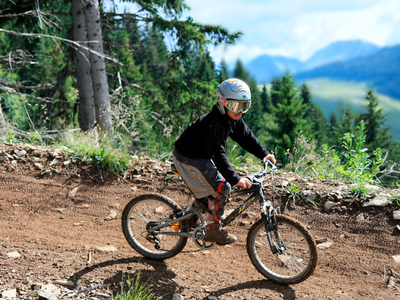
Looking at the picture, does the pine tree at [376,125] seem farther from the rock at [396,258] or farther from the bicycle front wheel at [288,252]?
the bicycle front wheel at [288,252]

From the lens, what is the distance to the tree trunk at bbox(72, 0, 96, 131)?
377 inches

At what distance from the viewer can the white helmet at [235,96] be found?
3.74 meters

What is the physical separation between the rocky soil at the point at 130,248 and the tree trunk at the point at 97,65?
3.11 meters

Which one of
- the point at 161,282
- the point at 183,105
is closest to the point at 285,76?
the point at 183,105

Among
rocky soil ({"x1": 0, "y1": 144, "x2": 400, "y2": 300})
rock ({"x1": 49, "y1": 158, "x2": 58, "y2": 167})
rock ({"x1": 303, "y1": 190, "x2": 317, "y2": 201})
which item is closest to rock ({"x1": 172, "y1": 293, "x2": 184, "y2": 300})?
rocky soil ({"x1": 0, "y1": 144, "x2": 400, "y2": 300})

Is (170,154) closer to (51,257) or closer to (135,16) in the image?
(51,257)

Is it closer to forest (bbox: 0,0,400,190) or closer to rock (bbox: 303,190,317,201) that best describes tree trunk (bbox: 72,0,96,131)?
forest (bbox: 0,0,400,190)

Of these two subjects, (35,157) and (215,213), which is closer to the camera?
(215,213)

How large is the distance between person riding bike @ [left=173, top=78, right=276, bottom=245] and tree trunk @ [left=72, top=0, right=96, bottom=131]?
612cm

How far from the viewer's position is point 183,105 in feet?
37.9

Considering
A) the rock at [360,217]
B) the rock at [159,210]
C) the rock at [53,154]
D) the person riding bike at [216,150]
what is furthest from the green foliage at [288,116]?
the person riding bike at [216,150]

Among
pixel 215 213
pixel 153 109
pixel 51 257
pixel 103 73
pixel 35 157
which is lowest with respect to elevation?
pixel 51 257

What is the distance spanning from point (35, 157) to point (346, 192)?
224 inches

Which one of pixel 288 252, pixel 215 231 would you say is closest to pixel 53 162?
pixel 215 231
